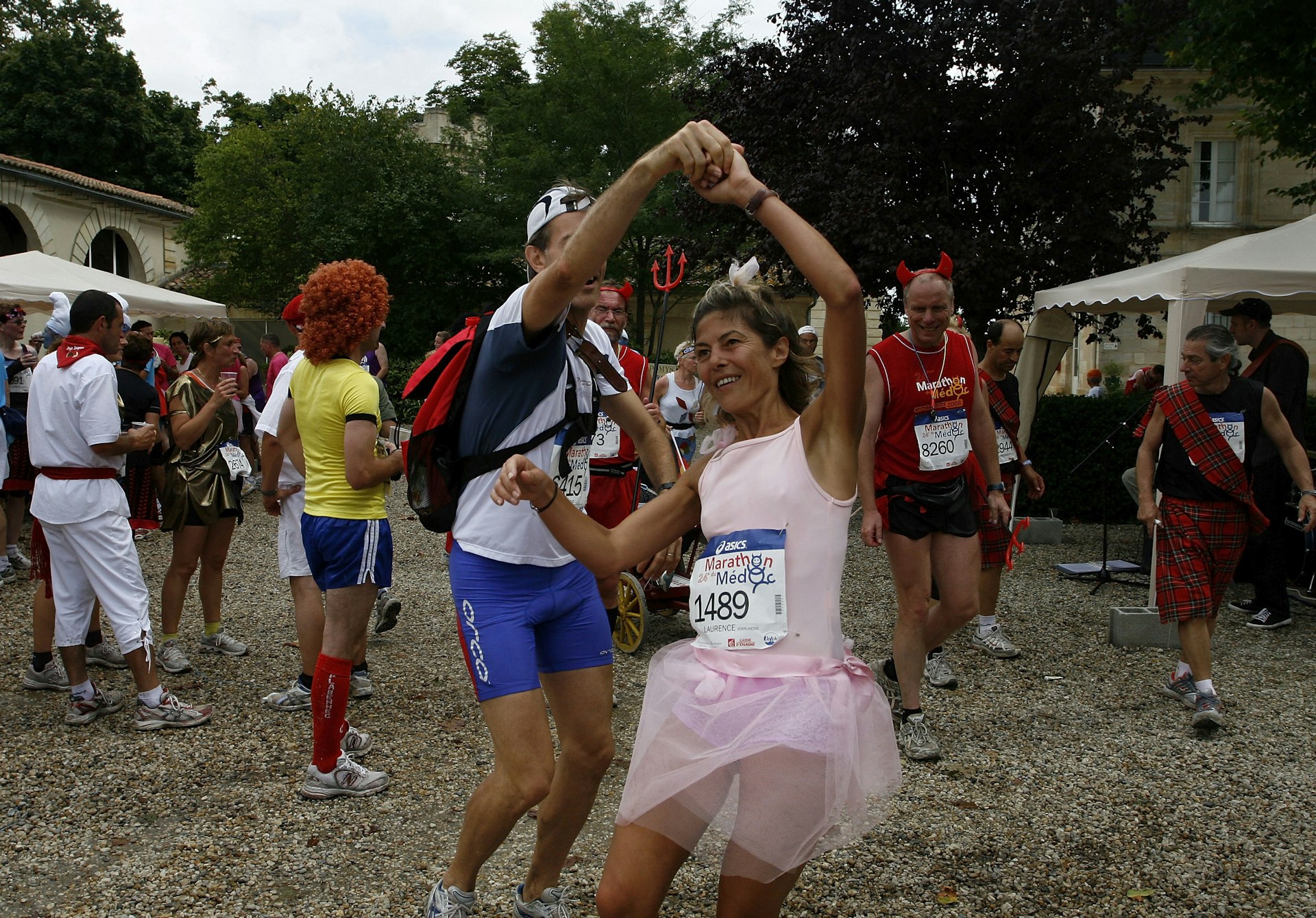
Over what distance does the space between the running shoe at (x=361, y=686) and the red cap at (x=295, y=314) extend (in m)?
1.94

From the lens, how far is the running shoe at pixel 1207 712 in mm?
5031

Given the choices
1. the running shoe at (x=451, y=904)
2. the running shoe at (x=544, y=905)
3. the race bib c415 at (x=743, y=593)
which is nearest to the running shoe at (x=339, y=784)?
the running shoe at (x=544, y=905)

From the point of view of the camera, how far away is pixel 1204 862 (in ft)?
12.1

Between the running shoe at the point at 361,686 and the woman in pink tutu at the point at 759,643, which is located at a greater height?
the woman in pink tutu at the point at 759,643

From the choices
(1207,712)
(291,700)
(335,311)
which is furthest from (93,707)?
(1207,712)

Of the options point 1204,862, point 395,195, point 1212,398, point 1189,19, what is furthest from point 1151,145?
Answer: point 395,195

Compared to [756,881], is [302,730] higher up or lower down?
lower down

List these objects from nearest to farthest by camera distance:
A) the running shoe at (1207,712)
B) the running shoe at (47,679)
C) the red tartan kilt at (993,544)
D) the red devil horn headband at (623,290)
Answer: the running shoe at (1207,712) < the red devil horn headband at (623,290) < the running shoe at (47,679) < the red tartan kilt at (993,544)

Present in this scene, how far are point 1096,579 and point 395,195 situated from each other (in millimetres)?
23409

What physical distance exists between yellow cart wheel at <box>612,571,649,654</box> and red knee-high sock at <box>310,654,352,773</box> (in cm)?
240

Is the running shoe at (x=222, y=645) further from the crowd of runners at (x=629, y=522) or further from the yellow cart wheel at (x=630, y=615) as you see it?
the yellow cart wheel at (x=630, y=615)

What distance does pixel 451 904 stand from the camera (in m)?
2.74

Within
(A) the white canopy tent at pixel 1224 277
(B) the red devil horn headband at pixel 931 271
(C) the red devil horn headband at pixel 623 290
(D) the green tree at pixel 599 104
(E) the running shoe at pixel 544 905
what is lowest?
(E) the running shoe at pixel 544 905

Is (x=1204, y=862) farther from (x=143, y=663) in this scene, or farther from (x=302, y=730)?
(x=143, y=663)
